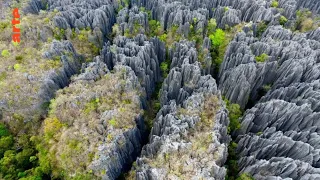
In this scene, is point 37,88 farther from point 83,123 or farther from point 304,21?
point 304,21

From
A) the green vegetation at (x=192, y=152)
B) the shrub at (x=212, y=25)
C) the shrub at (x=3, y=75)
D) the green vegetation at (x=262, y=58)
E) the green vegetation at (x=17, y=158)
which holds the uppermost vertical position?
the shrub at (x=212, y=25)

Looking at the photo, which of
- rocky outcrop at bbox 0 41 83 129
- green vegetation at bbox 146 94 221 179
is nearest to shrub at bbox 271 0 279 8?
green vegetation at bbox 146 94 221 179

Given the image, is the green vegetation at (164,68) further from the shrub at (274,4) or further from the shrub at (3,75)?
the shrub at (274,4)

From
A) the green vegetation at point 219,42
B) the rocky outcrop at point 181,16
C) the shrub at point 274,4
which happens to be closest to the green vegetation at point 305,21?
the shrub at point 274,4

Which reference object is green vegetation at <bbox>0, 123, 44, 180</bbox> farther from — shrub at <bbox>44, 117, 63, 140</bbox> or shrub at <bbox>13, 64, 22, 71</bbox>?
shrub at <bbox>13, 64, 22, 71</bbox>

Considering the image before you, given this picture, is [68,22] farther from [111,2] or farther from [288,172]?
[288,172]

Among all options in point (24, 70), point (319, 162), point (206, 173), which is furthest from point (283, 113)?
point (24, 70)

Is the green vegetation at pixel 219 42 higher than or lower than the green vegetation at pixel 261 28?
lower
